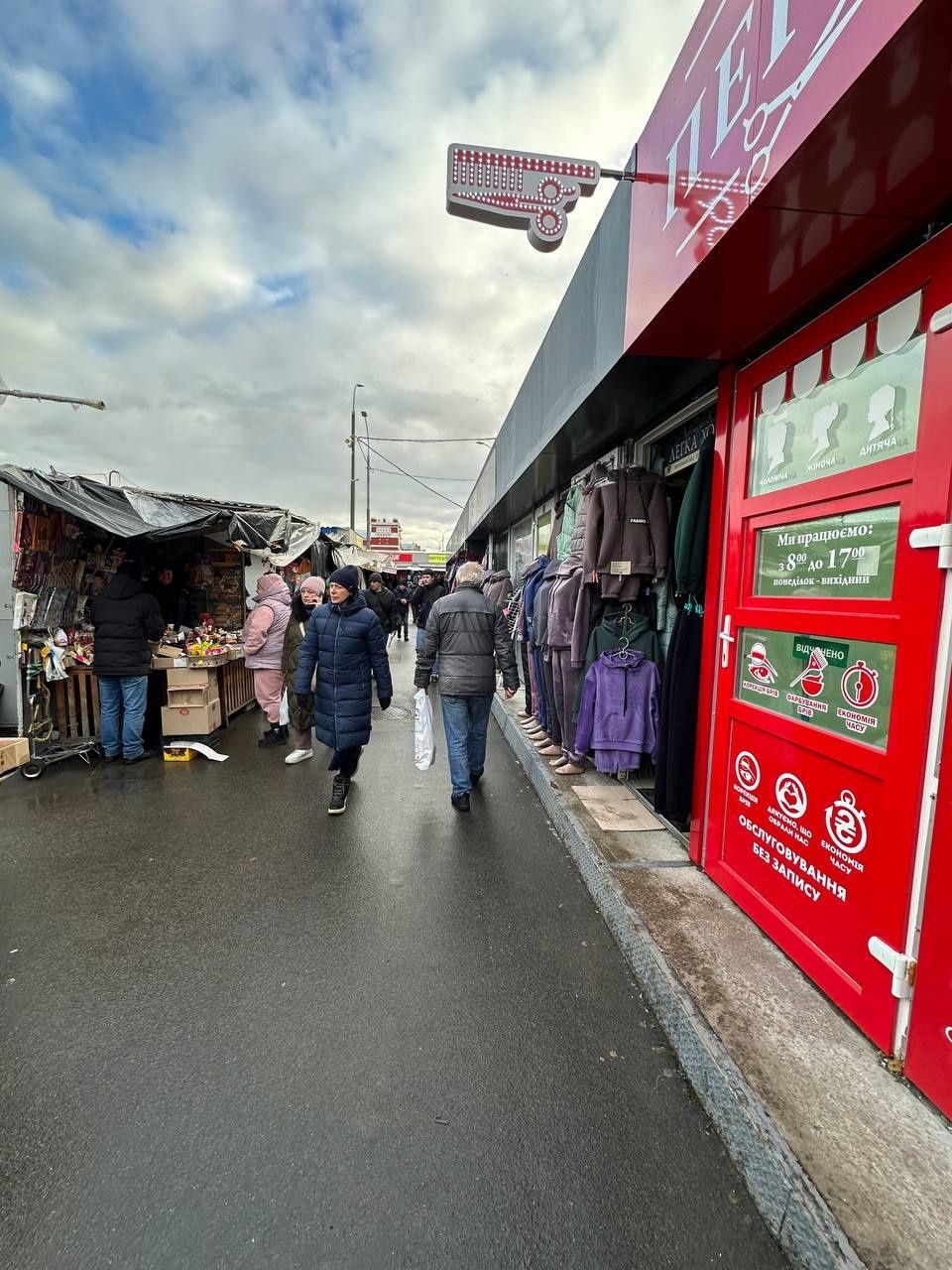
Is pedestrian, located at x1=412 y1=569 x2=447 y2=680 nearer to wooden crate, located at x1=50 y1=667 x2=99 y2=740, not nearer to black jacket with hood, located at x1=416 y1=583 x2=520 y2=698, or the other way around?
wooden crate, located at x1=50 y1=667 x2=99 y2=740

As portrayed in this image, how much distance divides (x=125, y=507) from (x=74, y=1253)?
6462mm

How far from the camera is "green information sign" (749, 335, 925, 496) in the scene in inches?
76.0

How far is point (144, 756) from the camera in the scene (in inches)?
231

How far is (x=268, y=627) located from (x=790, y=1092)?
5.90 meters

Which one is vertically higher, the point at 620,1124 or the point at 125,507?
the point at 125,507

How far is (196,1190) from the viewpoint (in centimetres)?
161

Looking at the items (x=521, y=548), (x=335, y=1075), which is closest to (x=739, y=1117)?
(x=335, y=1075)

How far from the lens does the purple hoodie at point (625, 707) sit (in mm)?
4047

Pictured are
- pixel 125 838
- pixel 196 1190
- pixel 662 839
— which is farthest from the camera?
pixel 125 838

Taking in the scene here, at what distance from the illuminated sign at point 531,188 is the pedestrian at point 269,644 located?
460 cm

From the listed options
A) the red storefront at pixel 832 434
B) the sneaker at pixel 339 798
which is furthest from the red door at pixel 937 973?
the sneaker at pixel 339 798

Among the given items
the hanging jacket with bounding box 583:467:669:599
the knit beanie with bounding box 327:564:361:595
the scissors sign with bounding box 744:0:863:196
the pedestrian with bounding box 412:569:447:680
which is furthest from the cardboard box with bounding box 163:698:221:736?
the scissors sign with bounding box 744:0:863:196

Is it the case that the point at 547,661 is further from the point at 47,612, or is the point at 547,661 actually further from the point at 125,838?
the point at 47,612

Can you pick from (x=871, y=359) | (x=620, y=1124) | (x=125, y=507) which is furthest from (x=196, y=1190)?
(x=125, y=507)
